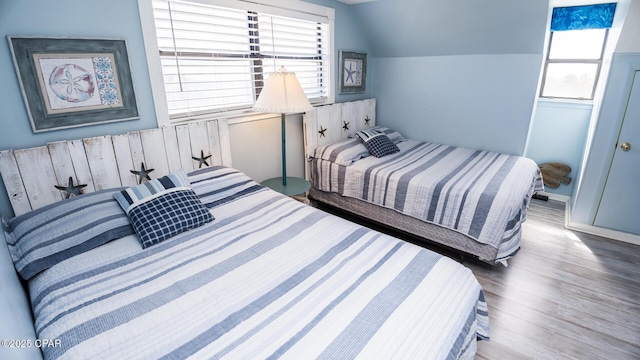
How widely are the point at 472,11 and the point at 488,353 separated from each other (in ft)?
8.98

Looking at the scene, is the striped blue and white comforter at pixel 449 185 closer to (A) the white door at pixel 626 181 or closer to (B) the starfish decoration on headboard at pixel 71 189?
(A) the white door at pixel 626 181

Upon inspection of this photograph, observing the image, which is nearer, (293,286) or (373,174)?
(293,286)

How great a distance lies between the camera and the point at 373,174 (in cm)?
265

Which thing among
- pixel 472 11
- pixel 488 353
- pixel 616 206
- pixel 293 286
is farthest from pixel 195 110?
pixel 616 206

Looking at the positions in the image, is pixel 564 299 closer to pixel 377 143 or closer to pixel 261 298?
pixel 377 143

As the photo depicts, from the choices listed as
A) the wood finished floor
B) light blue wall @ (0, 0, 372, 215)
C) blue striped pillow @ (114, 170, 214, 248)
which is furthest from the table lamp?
the wood finished floor

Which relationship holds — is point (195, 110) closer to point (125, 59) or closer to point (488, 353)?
point (125, 59)

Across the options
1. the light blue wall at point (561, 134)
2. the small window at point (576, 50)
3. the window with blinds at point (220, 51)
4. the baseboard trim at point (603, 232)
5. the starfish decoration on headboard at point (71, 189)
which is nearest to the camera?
the starfish decoration on headboard at point (71, 189)

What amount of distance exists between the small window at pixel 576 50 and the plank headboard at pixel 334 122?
76.7 inches

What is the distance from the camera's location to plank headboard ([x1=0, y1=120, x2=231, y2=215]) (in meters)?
1.55

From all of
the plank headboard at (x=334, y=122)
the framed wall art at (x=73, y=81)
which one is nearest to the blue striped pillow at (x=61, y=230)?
the framed wall art at (x=73, y=81)

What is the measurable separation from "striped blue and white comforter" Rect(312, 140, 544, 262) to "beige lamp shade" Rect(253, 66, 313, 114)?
764 mm

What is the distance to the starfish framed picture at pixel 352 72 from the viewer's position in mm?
3322

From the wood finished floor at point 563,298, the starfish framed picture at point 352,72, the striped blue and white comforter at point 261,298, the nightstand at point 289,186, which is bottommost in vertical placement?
the wood finished floor at point 563,298
